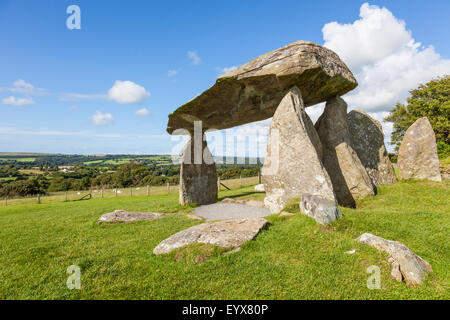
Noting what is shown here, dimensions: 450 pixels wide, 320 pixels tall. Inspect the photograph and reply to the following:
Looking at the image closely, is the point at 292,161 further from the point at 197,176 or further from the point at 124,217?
the point at 124,217

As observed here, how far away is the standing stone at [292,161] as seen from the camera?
7711mm

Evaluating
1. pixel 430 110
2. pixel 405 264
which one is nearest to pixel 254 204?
pixel 405 264

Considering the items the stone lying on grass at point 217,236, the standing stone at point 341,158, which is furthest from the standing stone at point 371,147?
the stone lying on grass at point 217,236

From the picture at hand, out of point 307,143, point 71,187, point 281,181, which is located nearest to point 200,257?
point 281,181

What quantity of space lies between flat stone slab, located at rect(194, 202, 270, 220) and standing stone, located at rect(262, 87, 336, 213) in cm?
150

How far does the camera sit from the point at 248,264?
4375 mm

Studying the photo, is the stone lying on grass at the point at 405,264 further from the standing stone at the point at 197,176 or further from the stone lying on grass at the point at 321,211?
the standing stone at the point at 197,176

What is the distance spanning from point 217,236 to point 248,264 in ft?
3.49

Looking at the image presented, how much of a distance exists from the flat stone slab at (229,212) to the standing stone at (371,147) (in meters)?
5.30

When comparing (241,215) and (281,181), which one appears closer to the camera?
(281,181)

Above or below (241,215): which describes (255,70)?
above
